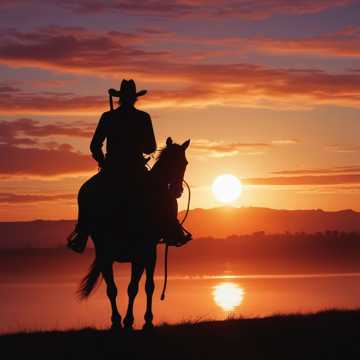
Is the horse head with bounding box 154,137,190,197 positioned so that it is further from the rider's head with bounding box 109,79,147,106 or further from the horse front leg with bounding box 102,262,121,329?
the horse front leg with bounding box 102,262,121,329

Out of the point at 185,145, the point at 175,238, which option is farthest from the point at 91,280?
the point at 185,145

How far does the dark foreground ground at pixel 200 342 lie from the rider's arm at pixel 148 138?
299 cm

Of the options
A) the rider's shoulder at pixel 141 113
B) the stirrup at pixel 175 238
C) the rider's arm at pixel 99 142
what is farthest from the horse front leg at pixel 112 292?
the rider's shoulder at pixel 141 113

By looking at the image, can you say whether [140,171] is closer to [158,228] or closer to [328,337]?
[158,228]

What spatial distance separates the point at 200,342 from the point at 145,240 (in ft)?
6.11

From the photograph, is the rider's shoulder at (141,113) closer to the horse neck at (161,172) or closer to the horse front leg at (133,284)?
the horse neck at (161,172)

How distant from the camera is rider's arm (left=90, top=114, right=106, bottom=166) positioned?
49.4 ft

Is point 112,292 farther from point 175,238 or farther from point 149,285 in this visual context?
point 175,238

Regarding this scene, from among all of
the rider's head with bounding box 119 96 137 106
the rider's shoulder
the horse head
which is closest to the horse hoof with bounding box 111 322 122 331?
the horse head

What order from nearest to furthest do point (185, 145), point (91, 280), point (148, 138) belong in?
1. point (148, 138)
2. point (185, 145)
3. point (91, 280)

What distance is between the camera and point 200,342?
14.2 meters

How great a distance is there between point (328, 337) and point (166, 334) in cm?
270

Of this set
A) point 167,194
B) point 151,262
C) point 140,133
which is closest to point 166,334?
point 151,262

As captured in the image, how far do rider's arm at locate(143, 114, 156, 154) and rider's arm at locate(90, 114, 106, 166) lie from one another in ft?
2.27
